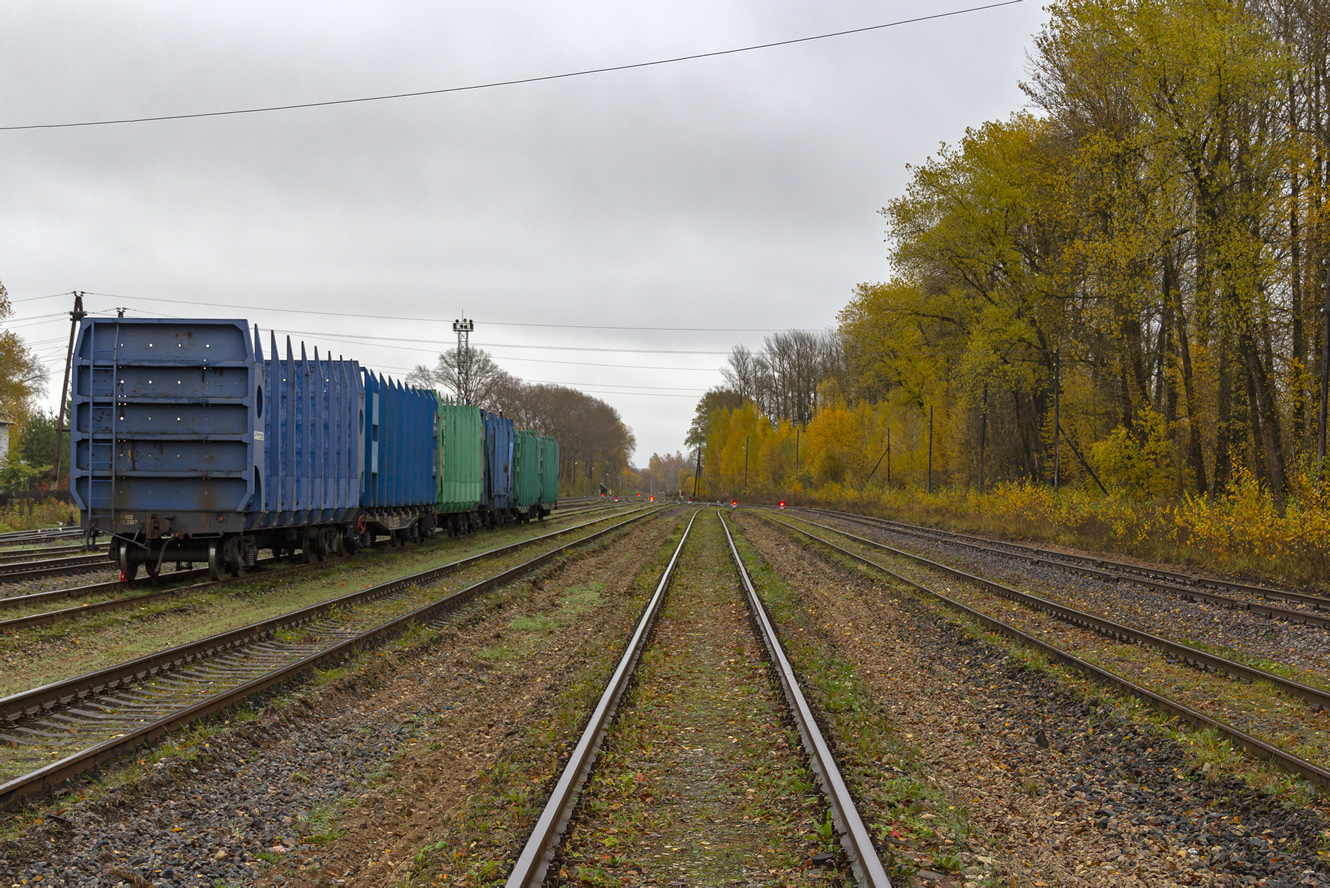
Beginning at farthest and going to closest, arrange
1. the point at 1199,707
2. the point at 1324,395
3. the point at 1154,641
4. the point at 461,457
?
the point at 461,457, the point at 1324,395, the point at 1154,641, the point at 1199,707

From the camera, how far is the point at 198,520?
12.6m

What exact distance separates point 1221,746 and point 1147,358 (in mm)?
24673

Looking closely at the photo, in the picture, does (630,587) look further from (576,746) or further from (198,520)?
(576,746)

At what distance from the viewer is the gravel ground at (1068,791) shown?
430cm

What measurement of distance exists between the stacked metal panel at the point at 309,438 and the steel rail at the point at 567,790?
782cm

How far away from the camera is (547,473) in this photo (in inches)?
1452

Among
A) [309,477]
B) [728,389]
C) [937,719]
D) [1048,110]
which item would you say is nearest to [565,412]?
[728,389]

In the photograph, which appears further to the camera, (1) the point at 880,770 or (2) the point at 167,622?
(2) the point at 167,622

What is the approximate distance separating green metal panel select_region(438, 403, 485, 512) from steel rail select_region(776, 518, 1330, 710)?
1315 centimetres

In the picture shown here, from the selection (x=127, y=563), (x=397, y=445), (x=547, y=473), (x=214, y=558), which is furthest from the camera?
(x=547, y=473)

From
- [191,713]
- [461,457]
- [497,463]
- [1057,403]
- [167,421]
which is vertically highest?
[1057,403]

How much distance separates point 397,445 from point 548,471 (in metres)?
18.4

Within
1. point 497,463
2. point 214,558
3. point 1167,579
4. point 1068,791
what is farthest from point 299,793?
point 497,463

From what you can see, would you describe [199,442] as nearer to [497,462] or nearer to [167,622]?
[167,622]
